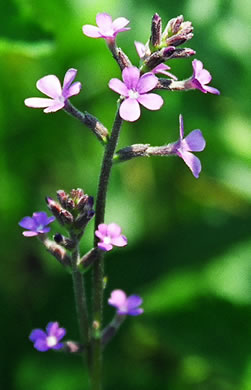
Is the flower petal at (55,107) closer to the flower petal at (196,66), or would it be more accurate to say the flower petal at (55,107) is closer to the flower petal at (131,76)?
the flower petal at (131,76)

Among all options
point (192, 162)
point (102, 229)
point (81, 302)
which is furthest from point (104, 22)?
point (81, 302)

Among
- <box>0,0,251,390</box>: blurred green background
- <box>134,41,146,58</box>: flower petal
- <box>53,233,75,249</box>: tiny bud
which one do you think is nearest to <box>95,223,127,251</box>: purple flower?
<box>53,233,75,249</box>: tiny bud

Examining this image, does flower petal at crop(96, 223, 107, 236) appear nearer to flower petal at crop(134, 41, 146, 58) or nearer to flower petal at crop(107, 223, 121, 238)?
flower petal at crop(107, 223, 121, 238)

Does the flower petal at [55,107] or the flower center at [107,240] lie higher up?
the flower petal at [55,107]

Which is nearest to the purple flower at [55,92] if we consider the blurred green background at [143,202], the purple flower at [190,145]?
the purple flower at [190,145]

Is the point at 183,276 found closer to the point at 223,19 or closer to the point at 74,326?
the point at 74,326

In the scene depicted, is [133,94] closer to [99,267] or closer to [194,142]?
[194,142]
